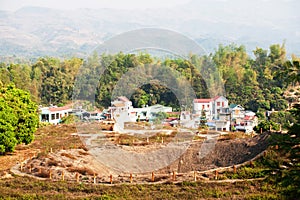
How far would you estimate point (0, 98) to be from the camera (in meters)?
18.8

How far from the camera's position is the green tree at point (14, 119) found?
17541 millimetres

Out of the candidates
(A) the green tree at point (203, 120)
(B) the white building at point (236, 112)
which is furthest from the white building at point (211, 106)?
(B) the white building at point (236, 112)

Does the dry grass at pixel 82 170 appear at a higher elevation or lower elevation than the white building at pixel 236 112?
lower

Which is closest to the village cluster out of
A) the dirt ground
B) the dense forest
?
the dense forest

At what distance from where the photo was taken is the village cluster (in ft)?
81.7

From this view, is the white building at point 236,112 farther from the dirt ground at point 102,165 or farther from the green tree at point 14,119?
the green tree at point 14,119

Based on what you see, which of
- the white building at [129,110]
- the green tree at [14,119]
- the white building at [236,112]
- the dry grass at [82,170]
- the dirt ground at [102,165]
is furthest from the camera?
the white building at [236,112]

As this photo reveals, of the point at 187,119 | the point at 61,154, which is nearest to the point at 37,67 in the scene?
the point at 187,119

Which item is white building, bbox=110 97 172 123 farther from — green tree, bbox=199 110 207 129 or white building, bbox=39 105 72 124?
white building, bbox=39 105 72 124

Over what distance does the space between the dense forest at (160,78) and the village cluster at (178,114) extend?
2.30 ft

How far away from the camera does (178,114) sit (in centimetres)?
2858

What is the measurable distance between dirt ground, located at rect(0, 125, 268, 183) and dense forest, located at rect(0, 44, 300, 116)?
21.9 ft

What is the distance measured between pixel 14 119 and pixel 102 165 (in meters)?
4.56

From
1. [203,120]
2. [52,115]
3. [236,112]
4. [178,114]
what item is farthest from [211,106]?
[52,115]
